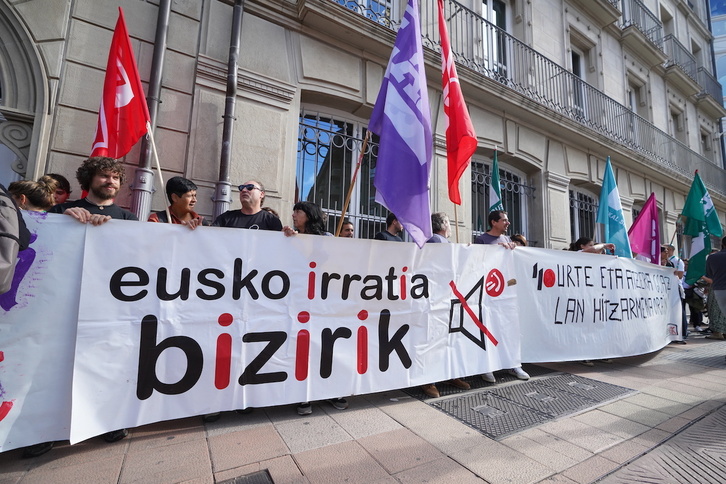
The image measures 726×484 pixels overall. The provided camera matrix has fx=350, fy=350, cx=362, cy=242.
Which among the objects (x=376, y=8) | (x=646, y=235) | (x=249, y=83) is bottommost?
(x=646, y=235)

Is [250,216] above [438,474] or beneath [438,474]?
above

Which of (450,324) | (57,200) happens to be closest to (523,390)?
(450,324)

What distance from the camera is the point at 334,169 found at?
5.57 metres

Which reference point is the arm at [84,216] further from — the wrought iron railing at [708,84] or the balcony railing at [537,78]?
the wrought iron railing at [708,84]

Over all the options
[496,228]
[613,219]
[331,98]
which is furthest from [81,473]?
[613,219]

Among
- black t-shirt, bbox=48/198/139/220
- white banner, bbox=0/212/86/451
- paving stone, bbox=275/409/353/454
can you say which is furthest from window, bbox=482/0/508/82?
white banner, bbox=0/212/86/451

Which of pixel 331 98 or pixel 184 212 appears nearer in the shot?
pixel 184 212

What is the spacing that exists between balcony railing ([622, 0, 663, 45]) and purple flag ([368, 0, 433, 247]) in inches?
501

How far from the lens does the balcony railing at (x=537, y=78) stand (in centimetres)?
698

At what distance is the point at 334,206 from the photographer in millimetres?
5426

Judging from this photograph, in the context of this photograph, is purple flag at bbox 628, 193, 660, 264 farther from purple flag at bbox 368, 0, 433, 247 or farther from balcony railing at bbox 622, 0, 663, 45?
balcony railing at bbox 622, 0, 663, 45

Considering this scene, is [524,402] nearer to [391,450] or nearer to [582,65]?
[391,450]

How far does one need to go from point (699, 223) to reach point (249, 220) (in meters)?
7.97

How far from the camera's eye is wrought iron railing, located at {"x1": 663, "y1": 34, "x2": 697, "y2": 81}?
547 inches
